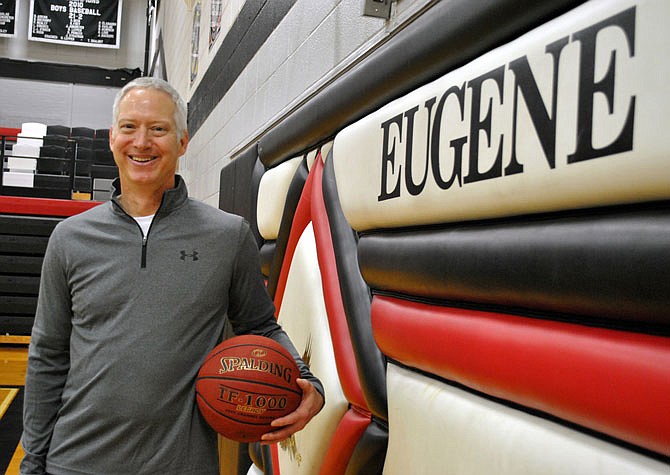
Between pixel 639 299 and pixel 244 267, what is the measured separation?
1.02 meters

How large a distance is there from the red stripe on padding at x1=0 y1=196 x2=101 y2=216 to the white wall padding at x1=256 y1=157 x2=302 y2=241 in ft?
18.5

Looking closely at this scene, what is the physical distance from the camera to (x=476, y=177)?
1.02 meters

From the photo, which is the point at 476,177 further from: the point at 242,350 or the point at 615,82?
the point at 242,350

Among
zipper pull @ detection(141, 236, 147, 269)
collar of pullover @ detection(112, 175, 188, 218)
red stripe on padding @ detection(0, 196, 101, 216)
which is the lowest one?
zipper pull @ detection(141, 236, 147, 269)

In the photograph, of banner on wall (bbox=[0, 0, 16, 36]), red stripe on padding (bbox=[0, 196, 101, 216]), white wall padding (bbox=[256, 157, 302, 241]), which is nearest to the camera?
white wall padding (bbox=[256, 157, 302, 241])

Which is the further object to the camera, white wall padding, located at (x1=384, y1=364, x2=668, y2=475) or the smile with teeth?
the smile with teeth

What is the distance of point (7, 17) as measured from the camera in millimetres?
13258

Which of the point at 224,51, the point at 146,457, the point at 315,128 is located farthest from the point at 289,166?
the point at 224,51

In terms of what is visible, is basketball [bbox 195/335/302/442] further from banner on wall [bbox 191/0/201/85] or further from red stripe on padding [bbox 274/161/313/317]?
banner on wall [bbox 191/0/201/85]

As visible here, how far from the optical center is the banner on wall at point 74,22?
13445mm

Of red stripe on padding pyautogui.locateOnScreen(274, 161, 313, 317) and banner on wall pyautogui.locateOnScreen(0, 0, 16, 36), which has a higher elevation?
banner on wall pyautogui.locateOnScreen(0, 0, 16, 36)

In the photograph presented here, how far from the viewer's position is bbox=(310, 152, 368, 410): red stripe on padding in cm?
162

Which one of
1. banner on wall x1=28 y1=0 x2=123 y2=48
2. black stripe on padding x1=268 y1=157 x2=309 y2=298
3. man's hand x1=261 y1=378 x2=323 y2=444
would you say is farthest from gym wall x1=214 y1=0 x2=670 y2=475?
banner on wall x1=28 y1=0 x2=123 y2=48

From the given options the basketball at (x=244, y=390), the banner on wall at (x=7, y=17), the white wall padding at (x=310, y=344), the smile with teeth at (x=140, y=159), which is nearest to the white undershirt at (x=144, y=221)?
the smile with teeth at (x=140, y=159)
